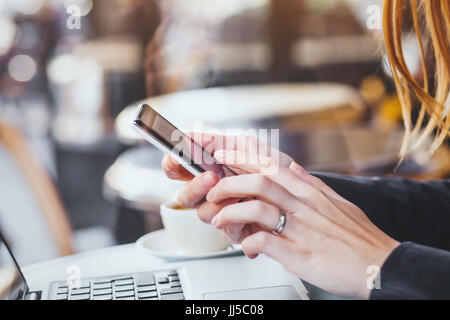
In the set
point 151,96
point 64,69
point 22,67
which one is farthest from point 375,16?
point 22,67

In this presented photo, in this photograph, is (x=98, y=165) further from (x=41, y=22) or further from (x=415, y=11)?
(x=415, y=11)

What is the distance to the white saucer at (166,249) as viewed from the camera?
1.45 ft

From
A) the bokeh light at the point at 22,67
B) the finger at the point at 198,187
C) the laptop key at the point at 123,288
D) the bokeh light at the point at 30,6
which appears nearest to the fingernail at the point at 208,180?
the finger at the point at 198,187

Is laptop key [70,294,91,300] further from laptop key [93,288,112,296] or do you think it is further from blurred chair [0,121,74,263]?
blurred chair [0,121,74,263]

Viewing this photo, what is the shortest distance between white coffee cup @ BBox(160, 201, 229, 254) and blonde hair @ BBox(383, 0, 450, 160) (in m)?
0.20

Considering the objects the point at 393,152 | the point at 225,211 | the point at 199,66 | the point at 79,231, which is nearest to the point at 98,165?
the point at 79,231

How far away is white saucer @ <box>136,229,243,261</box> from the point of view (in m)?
0.44

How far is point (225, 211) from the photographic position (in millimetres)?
332

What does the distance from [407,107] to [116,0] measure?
124 centimetres

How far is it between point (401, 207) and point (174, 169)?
0.67 feet

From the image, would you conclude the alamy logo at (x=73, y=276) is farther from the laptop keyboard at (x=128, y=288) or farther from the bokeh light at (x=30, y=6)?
the bokeh light at (x=30, y=6)

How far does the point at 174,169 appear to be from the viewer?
41cm

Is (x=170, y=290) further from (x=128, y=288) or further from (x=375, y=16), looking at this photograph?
(x=375, y=16)

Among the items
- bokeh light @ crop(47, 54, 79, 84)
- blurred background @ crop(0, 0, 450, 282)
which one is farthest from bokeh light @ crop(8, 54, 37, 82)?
bokeh light @ crop(47, 54, 79, 84)
